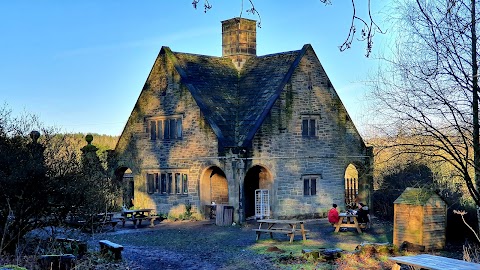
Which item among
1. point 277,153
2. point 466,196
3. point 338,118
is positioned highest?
point 338,118

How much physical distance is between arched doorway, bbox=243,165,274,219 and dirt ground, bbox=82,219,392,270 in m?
2.23

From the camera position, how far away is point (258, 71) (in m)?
32.5

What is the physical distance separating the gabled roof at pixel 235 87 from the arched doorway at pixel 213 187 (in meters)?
2.25

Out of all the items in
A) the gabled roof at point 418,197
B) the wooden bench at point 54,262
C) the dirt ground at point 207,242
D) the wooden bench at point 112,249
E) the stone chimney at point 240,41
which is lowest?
the dirt ground at point 207,242

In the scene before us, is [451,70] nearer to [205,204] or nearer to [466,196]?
[466,196]

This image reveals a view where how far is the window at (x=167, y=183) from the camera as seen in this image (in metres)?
30.2

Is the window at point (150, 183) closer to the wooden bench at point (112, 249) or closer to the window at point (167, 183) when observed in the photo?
the window at point (167, 183)

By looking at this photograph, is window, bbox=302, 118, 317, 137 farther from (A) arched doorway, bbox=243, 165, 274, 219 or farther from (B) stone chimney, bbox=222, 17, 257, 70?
(B) stone chimney, bbox=222, 17, 257, 70

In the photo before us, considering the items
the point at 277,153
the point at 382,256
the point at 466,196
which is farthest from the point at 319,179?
the point at 382,256

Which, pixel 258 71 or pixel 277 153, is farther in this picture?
pixel 258 71

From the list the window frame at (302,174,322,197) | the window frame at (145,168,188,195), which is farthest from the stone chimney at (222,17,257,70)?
the window frame at (302,174,322,197)

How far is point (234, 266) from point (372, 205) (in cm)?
1690

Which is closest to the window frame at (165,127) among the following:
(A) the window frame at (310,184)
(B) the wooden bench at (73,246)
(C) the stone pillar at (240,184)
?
(C) the stone pillar at (240,184)

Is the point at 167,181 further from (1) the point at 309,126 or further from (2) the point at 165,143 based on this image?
(1) the point at 309,126
